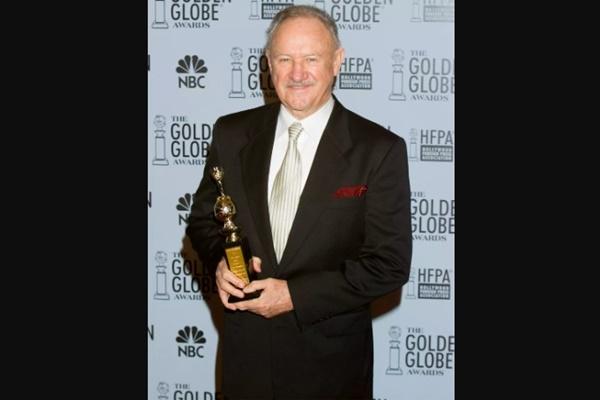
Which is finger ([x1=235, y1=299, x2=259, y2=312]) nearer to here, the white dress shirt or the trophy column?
the white dress shirt

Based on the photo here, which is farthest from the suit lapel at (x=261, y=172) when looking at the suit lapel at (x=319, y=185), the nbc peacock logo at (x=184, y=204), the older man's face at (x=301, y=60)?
the nbc peacock logo at (x=184, y=204)

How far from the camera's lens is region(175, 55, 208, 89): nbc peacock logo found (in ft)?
17.1

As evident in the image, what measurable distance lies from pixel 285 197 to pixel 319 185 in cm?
16

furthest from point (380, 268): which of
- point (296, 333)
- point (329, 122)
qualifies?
point (329, 122)

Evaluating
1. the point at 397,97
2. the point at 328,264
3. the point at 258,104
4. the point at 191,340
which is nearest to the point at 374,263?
the point at 328,264

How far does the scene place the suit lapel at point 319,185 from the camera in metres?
3.47

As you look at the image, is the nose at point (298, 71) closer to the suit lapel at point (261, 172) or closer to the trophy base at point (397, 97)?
the suit lapel at point (261, 172)

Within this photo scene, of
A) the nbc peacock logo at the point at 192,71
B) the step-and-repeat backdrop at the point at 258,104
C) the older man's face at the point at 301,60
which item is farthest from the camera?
the nbc peacock logo at the point at 192,71

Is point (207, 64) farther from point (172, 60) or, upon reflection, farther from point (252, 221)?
point (252, 221)

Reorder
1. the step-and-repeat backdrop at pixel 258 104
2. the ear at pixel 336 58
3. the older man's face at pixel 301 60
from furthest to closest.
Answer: the step-and-repeat backdrop at pixel 258 104 → the ear at pixel 336 58 → the older man's face at pixel 301 60

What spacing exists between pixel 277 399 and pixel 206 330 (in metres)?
1.91

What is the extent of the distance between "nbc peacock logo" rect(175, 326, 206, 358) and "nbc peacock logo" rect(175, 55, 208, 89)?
1.54 m

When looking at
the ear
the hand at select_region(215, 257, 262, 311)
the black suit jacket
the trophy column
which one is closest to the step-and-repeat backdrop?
the trophy column

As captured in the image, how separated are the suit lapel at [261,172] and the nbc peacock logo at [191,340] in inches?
78.4
